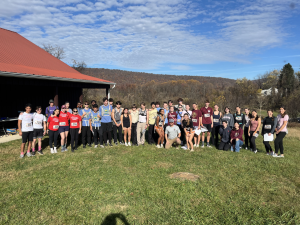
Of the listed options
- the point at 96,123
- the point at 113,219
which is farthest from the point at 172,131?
the point at 113,219

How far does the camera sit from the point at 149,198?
3938 millimetres

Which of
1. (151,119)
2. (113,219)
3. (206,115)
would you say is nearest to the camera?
(113,219)

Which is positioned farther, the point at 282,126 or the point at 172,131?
the point at 172,131

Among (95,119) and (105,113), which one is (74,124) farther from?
(105,113)

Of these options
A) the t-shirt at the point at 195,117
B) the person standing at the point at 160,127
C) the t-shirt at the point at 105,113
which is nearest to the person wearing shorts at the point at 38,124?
the t-shirt at the point at 105,113

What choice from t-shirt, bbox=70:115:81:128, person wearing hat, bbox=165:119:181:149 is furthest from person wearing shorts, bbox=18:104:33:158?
person wearing hat, bbox=165:119:181:149

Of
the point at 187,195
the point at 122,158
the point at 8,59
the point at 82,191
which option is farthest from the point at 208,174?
the point at 8,59

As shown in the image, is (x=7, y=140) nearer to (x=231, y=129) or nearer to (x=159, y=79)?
(x=231, y=129)

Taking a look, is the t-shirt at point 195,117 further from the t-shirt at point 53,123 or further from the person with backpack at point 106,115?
the t-shirt at point 53,123

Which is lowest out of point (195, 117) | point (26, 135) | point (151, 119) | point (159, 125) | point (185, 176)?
point (185, 176)

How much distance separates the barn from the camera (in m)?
8.98

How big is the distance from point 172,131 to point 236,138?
246cm

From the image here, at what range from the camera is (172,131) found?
7461 mm

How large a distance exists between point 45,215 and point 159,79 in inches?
3344
